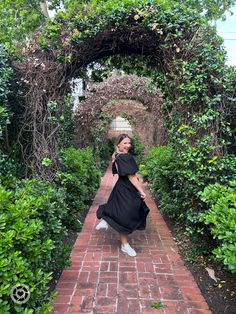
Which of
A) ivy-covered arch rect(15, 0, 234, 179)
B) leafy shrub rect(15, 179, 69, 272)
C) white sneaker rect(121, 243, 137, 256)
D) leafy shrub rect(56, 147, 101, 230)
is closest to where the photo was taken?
leafy shrub rect(15, 179, 69, 272)

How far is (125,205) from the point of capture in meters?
3.91

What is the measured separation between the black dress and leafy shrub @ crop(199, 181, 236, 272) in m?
1.22

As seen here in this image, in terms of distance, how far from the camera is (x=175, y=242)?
4.32 meters

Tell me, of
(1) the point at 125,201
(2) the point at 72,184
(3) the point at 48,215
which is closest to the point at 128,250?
(1) the point at 125,201

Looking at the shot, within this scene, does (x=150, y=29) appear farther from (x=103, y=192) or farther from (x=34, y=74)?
(x=103, y=192)

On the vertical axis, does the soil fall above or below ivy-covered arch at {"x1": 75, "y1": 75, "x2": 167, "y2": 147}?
below

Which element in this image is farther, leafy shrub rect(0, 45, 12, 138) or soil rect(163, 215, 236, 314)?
leafy shrub rect(0, 45, 12, 138)

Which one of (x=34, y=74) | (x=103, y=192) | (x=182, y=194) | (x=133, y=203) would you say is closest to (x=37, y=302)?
(x=133, y=203)

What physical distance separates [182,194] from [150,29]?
218 cm

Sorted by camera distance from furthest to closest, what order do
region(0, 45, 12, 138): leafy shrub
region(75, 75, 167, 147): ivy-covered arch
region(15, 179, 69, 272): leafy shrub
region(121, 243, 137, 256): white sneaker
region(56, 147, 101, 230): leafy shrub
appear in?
region(75, 75, 167, 147): ivy-covered arch < region(56, 147, 101, 230): leafy shrub < region(121, 243, 137, 256): white sneaker < region(0, 45, 12, 138): leafy shrub < region(15, 179, 69, 272): leafy shrub

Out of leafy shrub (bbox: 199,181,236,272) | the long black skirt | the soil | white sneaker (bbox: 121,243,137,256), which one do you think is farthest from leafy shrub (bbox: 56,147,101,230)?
leafy shrub (bbox: 199,181,236,272)

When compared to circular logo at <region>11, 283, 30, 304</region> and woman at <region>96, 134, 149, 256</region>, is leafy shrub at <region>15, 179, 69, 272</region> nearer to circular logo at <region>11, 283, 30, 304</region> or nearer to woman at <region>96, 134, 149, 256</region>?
circular logo at <region>11, 283, 30, 304</region>

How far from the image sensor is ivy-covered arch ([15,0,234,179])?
11.2ft

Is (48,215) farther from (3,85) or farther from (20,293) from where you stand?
(3,85)
